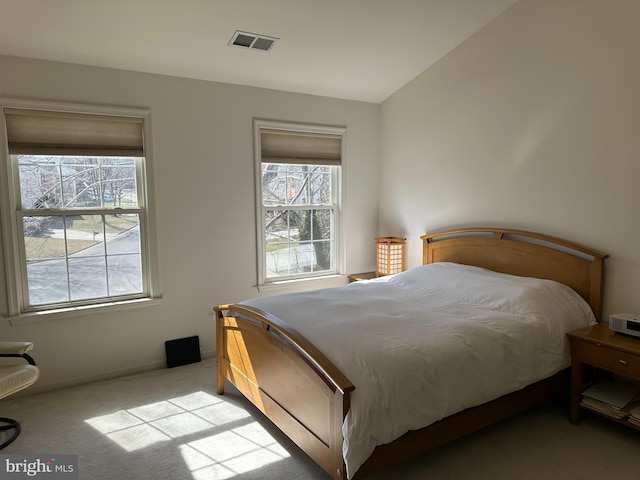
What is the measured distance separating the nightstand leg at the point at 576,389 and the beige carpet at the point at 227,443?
0.21ft

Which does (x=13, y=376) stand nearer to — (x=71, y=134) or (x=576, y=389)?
(x=71, y=134)

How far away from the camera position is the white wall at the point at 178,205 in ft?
10.5

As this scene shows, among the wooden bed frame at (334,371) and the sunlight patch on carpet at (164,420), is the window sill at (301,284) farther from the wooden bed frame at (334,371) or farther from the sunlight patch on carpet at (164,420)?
the sunlight patch on carpet at (164,420)

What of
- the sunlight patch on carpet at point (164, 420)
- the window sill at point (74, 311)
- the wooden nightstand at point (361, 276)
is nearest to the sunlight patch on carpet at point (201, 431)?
the sunlight patch on carpet at point (164, 420)

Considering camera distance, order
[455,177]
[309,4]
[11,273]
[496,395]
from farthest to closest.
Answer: [455,177] → [11,273] → [309,4] → [496,395]

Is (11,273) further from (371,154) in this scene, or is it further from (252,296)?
(371,154)

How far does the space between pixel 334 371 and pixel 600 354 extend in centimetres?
165

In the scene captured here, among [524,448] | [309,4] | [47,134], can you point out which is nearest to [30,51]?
[47,134]

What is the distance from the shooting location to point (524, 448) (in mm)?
2414

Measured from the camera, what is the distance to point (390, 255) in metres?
4.28

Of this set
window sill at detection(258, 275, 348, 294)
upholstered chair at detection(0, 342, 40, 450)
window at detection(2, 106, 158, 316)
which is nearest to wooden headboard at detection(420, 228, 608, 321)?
window sill at detection(258, 275, 348, 294)

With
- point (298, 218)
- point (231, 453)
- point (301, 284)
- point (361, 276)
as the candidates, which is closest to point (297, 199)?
point (298, 218)

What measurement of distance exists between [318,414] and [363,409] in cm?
32

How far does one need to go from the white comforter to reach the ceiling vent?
1.90 meters
